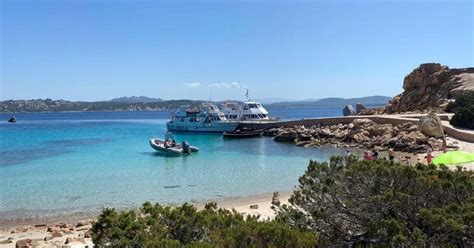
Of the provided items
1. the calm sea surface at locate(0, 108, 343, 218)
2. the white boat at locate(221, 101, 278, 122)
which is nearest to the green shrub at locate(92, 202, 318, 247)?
the calm sea surface at locate(0, 108, 343, 218)

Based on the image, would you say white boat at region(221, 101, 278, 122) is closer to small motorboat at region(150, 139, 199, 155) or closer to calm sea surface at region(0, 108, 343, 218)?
calm sea surface at region(0, 108, 343, 218)

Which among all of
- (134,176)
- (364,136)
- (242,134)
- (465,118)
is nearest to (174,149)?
(134,176)

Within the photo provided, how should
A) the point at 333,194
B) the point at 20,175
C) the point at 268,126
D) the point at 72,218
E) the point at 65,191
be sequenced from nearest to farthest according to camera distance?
the point at 333,194, the point at 72,218, the point at 65,191, the point at 20,175, the point at 268,126

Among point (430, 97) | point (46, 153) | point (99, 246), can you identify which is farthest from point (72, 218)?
point (430, 97)

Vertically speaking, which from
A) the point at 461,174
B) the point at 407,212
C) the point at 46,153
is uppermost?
the point at 461,174

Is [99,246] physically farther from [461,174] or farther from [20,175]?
[20,175]

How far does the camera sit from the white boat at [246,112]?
192 feet

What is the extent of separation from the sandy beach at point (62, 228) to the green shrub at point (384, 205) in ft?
15.4

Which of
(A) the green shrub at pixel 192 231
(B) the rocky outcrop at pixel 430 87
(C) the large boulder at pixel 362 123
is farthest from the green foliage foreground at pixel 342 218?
(B) the rocky outcrop at pixel 430 87

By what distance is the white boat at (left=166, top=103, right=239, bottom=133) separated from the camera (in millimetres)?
56781

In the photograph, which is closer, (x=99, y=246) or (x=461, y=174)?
(x=99, y=246)

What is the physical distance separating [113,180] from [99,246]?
57.4 feet

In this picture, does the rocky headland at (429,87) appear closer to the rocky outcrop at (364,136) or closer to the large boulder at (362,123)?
the large boulder at (362,123)

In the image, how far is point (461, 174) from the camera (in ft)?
24.2
